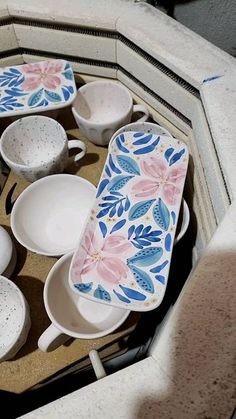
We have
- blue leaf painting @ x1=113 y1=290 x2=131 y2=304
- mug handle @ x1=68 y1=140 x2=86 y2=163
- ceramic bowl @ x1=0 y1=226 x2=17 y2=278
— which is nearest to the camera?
blue leaf painting @ x1=113 y1=290 x2=131 y2=304

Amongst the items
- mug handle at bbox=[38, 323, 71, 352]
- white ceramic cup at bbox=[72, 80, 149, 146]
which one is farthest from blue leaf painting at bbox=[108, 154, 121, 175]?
mug handle at bbox=[38, 323, 71, 352]

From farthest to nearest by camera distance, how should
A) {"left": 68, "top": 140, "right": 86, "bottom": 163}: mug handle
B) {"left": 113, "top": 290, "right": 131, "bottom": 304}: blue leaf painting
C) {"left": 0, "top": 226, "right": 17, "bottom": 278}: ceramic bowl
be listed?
{"left": 68, "top": 140, "right": 86, "bottom": 163}: mug handle
{"left": 0, "top": 226, "right": 17, "bottom": 278}: ceramic bowl
{"left": 113, "top": 290, "right": 131, "bottom": 304}: blue leaf painting

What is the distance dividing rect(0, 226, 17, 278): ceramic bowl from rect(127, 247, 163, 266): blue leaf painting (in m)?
0.24

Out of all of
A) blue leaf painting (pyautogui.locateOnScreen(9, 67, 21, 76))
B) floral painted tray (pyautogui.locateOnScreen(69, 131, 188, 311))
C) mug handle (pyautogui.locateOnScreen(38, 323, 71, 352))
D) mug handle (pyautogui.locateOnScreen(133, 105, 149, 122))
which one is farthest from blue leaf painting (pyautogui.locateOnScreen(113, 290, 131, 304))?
blue leaf painting (pyautogui.locateOnScreen(9, 67, 21, 76))

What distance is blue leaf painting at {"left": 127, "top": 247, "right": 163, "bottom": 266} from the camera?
715mm

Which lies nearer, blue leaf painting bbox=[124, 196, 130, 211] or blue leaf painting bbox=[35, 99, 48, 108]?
blue leaf painting bbox=[124, 196, 130, 211]

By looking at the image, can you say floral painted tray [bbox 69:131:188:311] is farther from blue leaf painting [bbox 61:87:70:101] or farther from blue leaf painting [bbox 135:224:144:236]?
blue leaf painting [bbox 61:87:70:101]

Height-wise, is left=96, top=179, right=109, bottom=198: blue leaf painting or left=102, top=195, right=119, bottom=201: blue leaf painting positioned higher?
left=96, top=179, right=109, bottom=198: blue leaf painting

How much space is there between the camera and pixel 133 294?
68cm

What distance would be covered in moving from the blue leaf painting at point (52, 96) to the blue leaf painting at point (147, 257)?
0.41 meters

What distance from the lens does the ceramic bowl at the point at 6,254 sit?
78 centimetres

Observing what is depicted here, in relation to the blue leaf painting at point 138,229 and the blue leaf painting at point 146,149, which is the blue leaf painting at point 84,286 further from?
the blue leaf painting at point 146,149

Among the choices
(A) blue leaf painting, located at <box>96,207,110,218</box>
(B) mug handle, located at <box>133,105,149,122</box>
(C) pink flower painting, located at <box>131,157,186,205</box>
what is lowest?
(A) blue leaf painting, located at <box>96,207,110,218</box>

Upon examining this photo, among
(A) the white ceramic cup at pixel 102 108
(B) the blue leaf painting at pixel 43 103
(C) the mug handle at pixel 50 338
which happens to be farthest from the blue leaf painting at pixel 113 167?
(C) the mug handle at pixel 50 338
